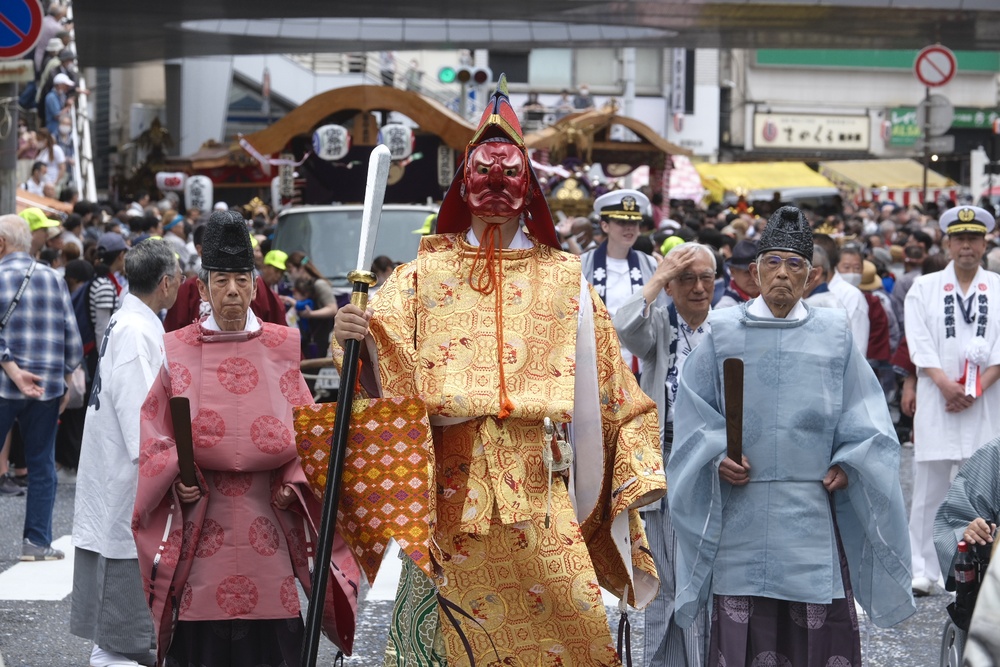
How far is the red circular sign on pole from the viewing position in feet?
59.8

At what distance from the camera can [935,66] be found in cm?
1827

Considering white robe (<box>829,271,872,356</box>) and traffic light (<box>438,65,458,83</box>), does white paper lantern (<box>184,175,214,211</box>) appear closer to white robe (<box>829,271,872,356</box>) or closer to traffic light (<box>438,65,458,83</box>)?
traffic light (<box>438,65,458,83</box>)

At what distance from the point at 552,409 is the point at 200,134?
3351 centimetres

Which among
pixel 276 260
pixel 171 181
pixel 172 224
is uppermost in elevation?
pixel 171 181

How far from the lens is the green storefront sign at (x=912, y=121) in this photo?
49.1m

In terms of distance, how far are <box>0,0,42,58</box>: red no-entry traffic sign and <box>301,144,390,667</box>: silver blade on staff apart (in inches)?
239

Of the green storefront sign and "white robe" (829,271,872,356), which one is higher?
the green storefront sign

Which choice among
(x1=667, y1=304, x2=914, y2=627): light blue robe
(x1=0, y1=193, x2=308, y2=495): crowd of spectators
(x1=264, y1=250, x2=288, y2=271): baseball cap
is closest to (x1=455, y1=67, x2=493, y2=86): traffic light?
(x1=0, y1=193, x2=308, y2=495): crowd of spectators

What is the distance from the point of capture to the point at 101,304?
10078mm

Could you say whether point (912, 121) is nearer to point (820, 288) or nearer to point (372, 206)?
point (820, 288)

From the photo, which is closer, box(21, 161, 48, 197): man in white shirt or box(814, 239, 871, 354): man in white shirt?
box(814, 239, 871, 354): man in white shirt

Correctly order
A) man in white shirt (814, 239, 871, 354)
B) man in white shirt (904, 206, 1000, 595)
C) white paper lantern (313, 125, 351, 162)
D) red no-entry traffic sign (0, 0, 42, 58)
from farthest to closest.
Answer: white paper lantern (313, 125, 351, 162), red no-entry traffic sign (0, 0, 42, 58), man in white shirt (814, 239, 871, 354), man in white shirt (904, 206, 1000, 595)

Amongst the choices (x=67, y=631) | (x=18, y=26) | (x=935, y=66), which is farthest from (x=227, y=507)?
(x=935, y=66)

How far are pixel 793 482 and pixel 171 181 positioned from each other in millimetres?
23768
